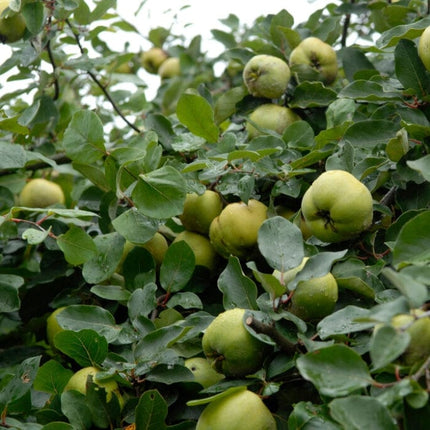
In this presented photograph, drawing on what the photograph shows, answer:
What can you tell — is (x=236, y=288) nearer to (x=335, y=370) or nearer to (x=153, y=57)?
(x=335, y=370)

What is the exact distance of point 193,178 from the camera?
1.45m

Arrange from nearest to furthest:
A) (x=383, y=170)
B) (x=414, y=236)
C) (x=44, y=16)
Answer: (x=414, y=236), (x=383, y=170), (x=44, y=16)

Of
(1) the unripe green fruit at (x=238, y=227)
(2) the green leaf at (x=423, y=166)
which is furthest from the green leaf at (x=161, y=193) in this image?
(2) the green leaf at (x=423, y=166)

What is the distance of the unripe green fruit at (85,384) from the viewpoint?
1202 mm

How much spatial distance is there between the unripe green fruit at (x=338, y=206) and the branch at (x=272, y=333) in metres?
0.25

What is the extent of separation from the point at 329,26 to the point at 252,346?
3.62ft

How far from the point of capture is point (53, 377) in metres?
1.31

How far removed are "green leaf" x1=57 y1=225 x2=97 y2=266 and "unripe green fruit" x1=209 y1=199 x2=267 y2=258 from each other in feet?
0.81

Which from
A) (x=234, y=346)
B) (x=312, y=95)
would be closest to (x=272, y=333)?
(x=234, y=346)

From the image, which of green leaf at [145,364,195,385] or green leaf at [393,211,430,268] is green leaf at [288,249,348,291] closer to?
green leaf at [393,211,430,268]

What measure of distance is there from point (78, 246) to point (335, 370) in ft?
2.16

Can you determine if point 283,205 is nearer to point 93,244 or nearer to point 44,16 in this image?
point 93,244

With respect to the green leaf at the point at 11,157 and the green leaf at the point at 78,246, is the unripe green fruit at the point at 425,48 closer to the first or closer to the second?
the green leaf at the point at 78,246

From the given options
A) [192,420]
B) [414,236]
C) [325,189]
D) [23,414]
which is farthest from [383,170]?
[23,414]
